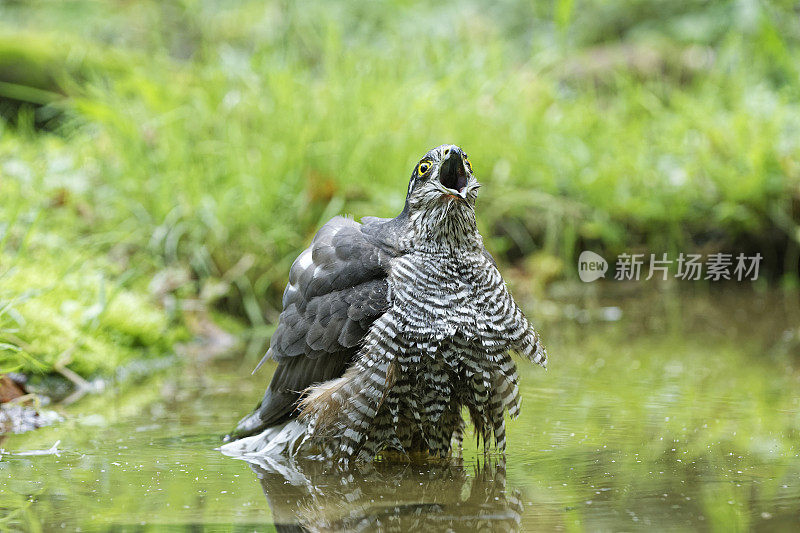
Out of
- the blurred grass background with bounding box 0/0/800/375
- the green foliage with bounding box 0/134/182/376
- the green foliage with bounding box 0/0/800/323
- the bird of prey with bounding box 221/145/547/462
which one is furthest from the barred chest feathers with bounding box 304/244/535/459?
the green foliage with bounding box 0/0/800/323

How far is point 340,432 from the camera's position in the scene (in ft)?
9.64

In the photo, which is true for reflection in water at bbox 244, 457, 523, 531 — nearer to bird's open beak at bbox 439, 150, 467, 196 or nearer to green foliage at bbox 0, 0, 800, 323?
bird's open beak at bbox 439, 150, 467, 196

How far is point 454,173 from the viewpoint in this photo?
310 cm

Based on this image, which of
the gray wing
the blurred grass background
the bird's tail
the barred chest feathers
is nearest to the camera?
the barred chest feathers

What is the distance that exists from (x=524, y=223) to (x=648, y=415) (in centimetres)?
342

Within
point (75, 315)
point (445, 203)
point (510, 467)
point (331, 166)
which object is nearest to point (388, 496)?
point (510, 467)

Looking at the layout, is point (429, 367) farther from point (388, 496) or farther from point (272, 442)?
point (272, 442)

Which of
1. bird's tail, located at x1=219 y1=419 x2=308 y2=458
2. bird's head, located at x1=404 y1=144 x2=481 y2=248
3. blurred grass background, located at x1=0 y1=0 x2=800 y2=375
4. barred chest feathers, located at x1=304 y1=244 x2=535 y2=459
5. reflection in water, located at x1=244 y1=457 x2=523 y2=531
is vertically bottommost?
reflection in water, located at x1=244 y1=457 x2=523 y2=531

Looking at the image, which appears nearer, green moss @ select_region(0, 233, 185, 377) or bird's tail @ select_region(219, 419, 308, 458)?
bird's tail @ select_region(219, 419, 308, 458)

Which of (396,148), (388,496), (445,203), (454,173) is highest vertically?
(396,148)

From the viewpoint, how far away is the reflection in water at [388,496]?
230 centimetres

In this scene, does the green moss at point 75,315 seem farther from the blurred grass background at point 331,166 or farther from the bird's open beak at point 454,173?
the bird's open beak at point 454,173

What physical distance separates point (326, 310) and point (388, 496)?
A: 76cm

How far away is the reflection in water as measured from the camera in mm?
2299
